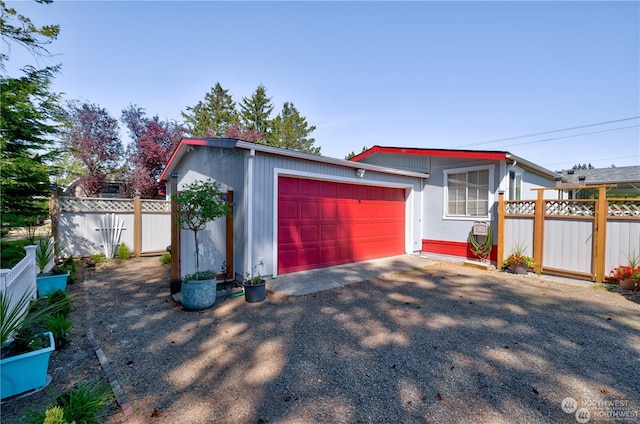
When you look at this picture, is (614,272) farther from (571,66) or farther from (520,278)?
(571,66)

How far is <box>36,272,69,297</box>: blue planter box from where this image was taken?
4.84m

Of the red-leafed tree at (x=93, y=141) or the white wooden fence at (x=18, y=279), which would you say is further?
the red-leafed tree at (x=93, y=141)

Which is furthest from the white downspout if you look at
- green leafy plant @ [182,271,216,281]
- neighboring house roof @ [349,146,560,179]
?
neighboring house roof @ [349,146,560,179]

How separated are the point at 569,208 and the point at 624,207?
825 millimetres

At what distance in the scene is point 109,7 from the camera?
5652mm

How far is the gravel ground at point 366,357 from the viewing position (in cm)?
212

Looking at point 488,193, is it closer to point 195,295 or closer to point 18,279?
point 195,295

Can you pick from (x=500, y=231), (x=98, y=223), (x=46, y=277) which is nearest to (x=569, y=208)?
(x=500, y=231)

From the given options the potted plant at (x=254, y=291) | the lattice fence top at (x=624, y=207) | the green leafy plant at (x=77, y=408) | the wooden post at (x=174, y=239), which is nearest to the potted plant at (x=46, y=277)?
the wooden post at (x=174, y=239)

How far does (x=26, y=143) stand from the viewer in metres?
5.97

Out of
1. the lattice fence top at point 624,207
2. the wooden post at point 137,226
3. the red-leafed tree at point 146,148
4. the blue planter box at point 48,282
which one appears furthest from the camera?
the red-leafed tree at point 146,148

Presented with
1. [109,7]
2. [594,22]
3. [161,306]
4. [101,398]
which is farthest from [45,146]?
[594,22]

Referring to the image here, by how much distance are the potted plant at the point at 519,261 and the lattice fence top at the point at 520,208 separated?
0.86 metres

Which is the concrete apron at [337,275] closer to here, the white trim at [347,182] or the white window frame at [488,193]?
the white trim at [347,182]
